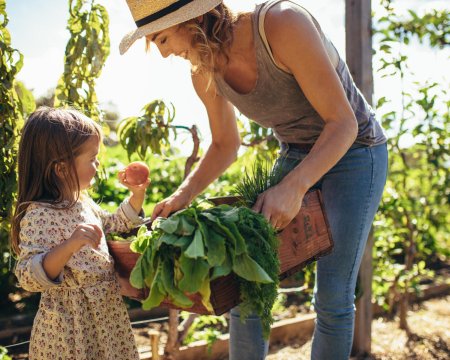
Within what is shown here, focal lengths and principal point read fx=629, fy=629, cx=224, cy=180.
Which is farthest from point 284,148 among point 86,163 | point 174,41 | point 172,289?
point 172,289

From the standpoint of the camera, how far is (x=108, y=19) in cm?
276

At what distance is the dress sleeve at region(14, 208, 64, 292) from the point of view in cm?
191

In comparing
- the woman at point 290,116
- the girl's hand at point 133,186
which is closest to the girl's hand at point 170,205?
the woman at point 290,116

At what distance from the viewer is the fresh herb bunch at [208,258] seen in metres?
1.59

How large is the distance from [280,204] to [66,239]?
0.74 meters

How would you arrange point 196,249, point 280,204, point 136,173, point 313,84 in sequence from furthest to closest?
point 136,173
point 313,84
point 280,204
point 196,249

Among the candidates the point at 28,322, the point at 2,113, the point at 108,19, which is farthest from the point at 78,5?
the point at 28,322

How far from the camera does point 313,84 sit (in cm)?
197

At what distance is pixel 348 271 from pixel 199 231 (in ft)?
2.83

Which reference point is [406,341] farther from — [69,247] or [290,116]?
[69,247]

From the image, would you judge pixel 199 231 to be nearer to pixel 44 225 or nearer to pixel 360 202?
pixel 44 225

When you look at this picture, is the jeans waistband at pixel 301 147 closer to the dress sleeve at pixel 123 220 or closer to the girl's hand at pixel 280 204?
the girl's hand at pixel 280 204

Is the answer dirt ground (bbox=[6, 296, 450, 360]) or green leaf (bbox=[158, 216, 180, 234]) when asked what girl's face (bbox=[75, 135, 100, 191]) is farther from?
dirt ground (bbox=[6, 296, 450, 360])

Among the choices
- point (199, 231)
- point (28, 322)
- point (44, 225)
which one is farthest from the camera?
point (28, 322)
